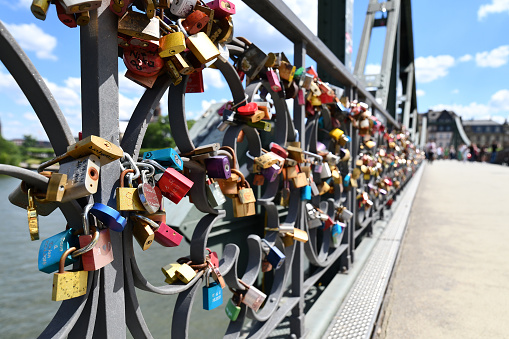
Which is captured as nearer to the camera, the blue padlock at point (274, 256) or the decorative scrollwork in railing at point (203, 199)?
the decorative scrollwork in railing at point (203, 199)

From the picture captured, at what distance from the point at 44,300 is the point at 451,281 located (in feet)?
11.2

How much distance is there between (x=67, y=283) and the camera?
0.58 meters

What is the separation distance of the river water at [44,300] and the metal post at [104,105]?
184 centimetres

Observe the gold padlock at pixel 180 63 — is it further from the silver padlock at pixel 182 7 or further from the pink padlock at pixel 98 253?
the pink padlock at pixel 98 253

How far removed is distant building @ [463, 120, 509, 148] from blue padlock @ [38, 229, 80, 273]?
98.8 m

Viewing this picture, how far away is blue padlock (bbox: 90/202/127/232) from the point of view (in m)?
0.61

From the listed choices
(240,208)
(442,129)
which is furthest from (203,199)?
(442,129)

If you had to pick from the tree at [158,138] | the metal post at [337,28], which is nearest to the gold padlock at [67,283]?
the tree at [158,138]

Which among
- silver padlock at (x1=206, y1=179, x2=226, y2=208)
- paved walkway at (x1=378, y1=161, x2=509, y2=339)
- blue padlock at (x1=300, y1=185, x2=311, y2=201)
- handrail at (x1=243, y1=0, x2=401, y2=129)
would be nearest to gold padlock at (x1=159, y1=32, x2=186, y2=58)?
silver padlock at (x1=206, y1=179, x2=226, y2=208)

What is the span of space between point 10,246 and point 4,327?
146 centimetres

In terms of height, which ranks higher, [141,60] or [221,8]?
[221,8]

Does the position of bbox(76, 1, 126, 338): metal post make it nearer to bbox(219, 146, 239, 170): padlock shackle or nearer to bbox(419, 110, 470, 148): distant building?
bbox(219, 146, 239, 170): padlock shackle

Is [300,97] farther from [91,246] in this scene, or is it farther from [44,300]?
[44,300]

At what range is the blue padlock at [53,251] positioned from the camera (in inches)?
23.0
